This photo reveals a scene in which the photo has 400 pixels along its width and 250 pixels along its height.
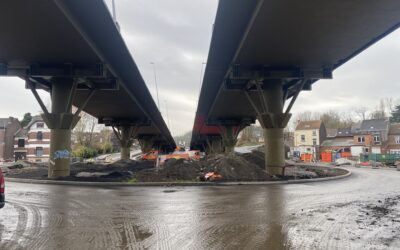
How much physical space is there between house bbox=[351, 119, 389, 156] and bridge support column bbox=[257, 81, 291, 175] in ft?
203

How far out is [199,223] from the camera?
7469mm

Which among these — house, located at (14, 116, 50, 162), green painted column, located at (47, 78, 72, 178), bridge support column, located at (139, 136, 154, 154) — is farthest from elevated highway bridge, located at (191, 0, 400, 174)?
house, located at (14, 116, 50, 162)

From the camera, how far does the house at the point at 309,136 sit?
89.1 m

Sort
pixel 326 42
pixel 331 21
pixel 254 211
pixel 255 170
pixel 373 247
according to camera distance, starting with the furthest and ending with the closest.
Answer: pixel 255 170
pixel 326 42
pixel 331 21
pixel 254 211
pixel 373 247

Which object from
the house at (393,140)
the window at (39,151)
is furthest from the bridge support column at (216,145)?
the window at (39,151)

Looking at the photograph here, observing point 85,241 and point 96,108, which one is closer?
point 85,241

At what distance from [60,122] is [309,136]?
81.5 metres

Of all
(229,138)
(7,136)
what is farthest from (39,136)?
(229,138)

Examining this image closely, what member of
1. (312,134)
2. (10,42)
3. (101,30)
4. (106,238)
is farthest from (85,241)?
(312,134)

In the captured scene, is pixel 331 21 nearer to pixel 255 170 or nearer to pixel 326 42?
pixel 326 42

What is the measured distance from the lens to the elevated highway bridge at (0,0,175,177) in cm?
1270

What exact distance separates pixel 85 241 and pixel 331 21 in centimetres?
1113

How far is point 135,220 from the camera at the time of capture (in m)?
7.77

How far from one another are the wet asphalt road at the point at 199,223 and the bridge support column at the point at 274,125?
829 centimetres
